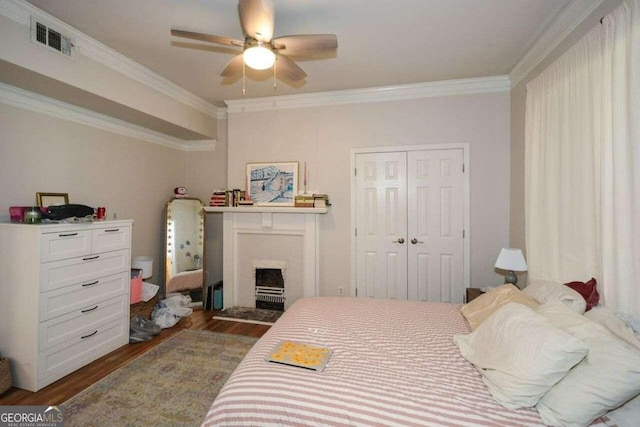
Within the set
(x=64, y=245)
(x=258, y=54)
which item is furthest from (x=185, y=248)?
(x=258, y=54)

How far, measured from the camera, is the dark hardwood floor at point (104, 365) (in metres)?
2.00

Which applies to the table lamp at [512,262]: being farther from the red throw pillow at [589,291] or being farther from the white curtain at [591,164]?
the red throw pillow at [589,291]

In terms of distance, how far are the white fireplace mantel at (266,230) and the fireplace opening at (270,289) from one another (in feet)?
0.99

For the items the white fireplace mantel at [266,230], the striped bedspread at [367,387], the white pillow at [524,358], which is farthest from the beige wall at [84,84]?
the white pillow at [524,358]

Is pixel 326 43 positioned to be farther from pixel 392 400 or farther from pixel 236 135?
pixel 236 135

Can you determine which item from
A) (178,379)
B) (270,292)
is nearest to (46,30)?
(178,379)

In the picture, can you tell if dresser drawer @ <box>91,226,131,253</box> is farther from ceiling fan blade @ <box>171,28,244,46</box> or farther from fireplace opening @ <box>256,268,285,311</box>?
ceiling fan blade @ <box>171,28,244,46</box>

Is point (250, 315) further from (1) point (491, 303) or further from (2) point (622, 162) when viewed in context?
(2) point (622, 162)

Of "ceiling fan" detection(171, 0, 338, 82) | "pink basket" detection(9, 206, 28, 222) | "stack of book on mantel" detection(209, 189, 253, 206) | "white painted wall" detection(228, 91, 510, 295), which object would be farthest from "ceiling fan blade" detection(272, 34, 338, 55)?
"pink basket" detection(9, 206, 28, 222)

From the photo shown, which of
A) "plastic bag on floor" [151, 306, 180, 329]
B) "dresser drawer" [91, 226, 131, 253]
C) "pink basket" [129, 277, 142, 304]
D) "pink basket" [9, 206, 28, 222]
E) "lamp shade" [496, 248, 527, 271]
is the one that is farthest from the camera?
"plastic bag on floor" [151, 306, 180, 329]

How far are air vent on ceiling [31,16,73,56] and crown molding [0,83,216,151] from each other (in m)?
0.62

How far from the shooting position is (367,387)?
3.96 feet

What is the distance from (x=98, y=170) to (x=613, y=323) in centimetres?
439

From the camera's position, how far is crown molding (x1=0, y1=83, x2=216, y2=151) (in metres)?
2.38
